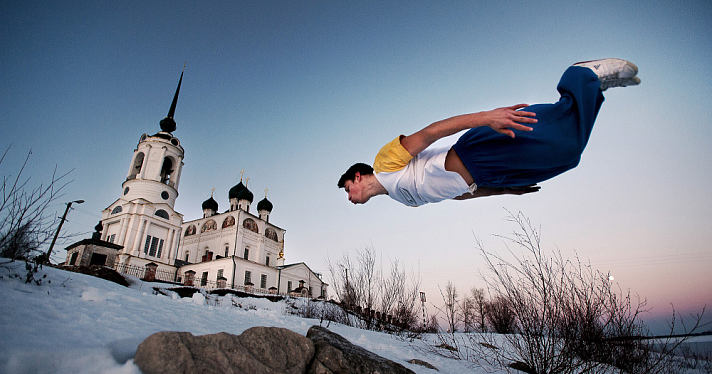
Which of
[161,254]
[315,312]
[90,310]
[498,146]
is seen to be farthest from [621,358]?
[161,254]

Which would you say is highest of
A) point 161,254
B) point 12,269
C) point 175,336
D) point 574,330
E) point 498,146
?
point 161,254

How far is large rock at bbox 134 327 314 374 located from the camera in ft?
5.63

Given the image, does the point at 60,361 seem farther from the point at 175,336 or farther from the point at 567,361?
the point at 567,361

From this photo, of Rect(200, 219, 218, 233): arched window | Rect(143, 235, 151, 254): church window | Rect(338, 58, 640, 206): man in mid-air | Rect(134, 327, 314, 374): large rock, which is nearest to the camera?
Rect(134, 327, 314, 374): large rock

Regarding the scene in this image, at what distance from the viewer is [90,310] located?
9.47 ft

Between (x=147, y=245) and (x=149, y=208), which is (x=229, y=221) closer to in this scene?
(x=149, y=208)

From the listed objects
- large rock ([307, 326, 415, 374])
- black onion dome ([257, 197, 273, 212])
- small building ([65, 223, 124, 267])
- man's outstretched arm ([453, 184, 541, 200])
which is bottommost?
large rock ([307, 326, 415, 374])

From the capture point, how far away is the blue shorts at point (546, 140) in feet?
6.24

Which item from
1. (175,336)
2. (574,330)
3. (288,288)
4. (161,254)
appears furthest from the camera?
(288,288)

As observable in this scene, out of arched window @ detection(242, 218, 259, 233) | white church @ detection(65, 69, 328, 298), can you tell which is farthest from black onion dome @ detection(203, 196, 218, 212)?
arched window @ detection(242, 218, 259, 233)

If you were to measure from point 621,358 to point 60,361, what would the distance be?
743 cm

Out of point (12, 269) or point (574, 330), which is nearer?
point (12, 269)

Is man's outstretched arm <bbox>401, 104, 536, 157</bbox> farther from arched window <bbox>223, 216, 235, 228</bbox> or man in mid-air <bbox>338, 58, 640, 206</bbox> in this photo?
arched window <bbox>223, 216, 235, 228</bbox>

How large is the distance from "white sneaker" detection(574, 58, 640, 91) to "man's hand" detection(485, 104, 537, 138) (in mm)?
587
